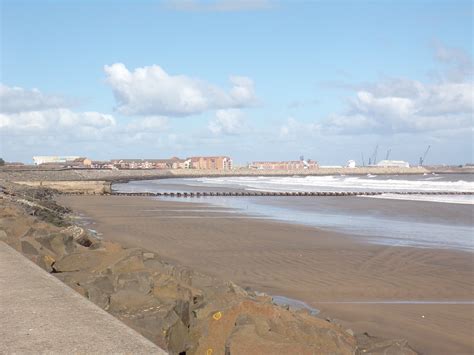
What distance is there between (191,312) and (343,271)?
6.40m

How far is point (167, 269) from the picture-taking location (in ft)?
27.3

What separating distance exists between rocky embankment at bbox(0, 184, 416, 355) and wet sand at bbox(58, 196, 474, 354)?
5.70 ft

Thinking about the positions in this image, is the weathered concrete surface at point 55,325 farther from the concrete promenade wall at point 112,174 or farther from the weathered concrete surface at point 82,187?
the concrete promenade wall at point 112,174

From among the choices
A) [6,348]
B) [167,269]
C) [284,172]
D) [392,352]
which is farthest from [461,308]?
[284,172]

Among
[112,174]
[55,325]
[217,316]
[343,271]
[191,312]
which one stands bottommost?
[112,174]

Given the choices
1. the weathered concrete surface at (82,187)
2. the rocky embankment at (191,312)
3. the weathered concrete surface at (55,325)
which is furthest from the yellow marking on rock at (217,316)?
the weathered concrete surface at (82,187)

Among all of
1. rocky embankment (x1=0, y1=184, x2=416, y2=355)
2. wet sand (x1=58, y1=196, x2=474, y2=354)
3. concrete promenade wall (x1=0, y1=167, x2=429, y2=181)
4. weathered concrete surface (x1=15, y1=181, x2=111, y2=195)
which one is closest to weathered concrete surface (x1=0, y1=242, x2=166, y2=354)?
rocky embankment (x1=0, y1=184, x2=416, y2=355)

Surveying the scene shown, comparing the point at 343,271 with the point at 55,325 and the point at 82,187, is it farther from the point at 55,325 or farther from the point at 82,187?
the point at 82,187

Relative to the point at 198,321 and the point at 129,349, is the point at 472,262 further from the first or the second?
the point at 129,349

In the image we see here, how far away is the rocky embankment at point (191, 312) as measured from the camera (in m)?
4.77

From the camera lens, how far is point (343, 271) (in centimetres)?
1180

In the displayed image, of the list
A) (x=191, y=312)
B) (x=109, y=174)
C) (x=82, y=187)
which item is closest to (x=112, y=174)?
(x=109, y=174)

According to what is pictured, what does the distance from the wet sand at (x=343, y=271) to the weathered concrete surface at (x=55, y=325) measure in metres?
3.90

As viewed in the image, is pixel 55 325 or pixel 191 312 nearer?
pixel 55 325
